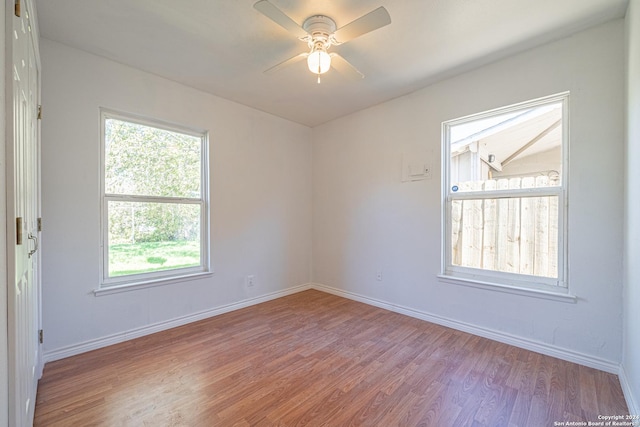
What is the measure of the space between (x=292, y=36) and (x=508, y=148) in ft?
7.24

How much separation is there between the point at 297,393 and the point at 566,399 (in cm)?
172

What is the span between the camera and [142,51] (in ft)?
7.74

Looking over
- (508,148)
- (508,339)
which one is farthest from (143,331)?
(508,148)

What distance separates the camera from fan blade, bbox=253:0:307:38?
1586 mm

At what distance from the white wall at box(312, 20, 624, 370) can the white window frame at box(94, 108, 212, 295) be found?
5.56 ft

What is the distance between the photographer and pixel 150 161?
278 centimetres

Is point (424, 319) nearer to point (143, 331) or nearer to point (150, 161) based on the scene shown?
point (143, 331)

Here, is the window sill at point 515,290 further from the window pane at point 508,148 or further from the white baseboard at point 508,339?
the window pane at point 508,148

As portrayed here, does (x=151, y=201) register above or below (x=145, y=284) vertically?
above

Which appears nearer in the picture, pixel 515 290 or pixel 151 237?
pixel 515 290

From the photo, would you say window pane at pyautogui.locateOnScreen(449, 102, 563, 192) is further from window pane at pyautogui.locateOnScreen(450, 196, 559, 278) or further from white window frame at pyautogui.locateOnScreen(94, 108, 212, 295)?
white window frame at pyautogui.locateOnScreen(94, 108, 212, 295)

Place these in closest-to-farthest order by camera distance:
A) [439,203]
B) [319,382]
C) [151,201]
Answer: [319,382] → [151,201] → [439,203]

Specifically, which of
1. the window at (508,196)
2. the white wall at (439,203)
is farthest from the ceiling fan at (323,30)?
the window at (508,196)

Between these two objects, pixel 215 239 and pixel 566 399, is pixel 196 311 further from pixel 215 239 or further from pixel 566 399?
pixel 566 399
